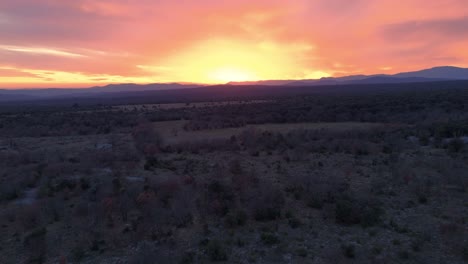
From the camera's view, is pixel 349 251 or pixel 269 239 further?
pixel 269 239

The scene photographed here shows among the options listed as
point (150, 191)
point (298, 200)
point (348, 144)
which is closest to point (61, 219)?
point (150, 191)

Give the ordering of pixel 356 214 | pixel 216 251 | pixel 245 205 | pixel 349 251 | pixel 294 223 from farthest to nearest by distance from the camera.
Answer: pixel 245 205 → pixel 356 214 → pixel 294 223 → pixel 216 251 → pixel 349 251

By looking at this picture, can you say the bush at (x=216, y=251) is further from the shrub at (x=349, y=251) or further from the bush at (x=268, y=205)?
the shrub at (x=349, y=251)

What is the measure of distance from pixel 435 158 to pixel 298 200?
916 centimetres

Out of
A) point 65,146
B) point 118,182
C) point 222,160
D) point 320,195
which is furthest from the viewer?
point 65,146

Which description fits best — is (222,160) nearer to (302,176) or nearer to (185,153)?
(185,153)

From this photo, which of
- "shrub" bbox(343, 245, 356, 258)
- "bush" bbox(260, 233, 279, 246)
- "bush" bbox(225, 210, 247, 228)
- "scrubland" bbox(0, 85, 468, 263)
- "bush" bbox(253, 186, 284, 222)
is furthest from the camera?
"bush" bbox(253, 186, 284, 222)

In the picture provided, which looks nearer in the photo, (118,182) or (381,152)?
(118,182)

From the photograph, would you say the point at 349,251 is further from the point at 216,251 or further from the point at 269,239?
the point at 216,251

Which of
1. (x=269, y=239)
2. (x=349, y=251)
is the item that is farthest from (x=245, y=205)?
(x=349, y=251)

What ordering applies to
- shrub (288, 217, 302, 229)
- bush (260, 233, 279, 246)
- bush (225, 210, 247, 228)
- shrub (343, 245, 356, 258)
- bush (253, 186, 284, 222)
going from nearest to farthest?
shrub (343, 245, 356, 258) → bush (260, 233, 279, 246) → shrub (288, 217, 302, 229) → bush (225, 210, 247, 228) → bush (253, 186, 284, 222)

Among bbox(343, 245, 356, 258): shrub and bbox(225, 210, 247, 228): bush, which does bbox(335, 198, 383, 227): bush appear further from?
bbox(225, 210, 247, 228): bush

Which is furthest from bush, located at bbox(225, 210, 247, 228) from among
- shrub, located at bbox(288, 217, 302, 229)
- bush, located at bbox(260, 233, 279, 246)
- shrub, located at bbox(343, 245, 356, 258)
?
shrub, located at bbox(343, 245, 356, 258)

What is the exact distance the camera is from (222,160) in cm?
1773
